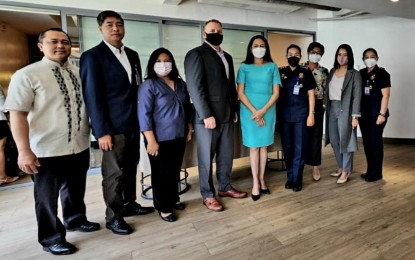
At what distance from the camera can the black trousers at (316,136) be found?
122 inches

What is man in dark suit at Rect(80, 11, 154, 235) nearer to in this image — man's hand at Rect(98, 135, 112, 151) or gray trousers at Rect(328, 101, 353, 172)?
man's hand at Rect(98, 135, 112, 151)

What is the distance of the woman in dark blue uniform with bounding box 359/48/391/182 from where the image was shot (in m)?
3.04

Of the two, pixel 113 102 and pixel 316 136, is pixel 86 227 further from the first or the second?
pixel 316 136

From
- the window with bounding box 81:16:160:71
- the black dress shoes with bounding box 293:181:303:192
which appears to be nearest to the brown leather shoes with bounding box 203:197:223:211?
the black dress shoes with bounding box 293:181:303:192

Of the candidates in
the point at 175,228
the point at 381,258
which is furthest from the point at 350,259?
the point at 175,228

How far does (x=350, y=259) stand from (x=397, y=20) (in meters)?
5.19

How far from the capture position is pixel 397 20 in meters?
5.07

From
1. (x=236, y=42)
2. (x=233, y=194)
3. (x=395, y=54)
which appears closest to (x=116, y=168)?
(x=233, y=194)

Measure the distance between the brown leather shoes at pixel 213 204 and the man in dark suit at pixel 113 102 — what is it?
2.51 ft

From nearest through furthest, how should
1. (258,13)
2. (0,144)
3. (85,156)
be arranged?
(85,156) < (0,144) < (258,13)

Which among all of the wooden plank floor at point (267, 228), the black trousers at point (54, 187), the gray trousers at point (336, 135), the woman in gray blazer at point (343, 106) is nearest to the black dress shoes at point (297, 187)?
the wooden plank floor at point (267, 228)

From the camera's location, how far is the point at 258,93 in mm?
2609

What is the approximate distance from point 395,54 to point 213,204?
4.96 m

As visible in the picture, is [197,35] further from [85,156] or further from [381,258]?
[381,258]
